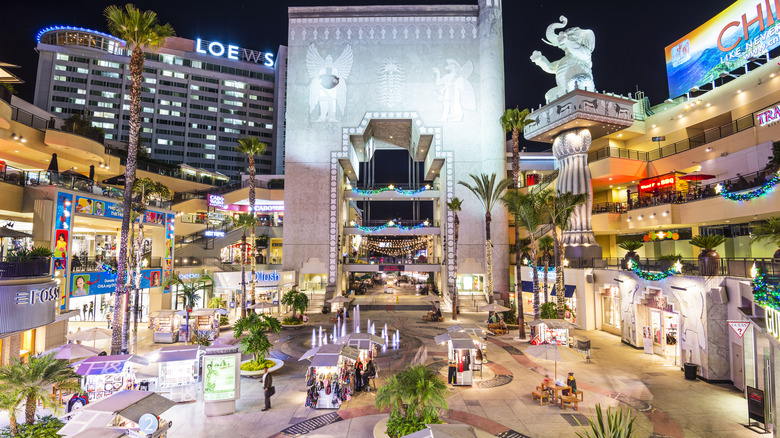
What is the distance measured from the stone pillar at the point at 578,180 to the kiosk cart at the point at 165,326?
96.9 feet

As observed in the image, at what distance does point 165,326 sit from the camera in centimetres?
2583

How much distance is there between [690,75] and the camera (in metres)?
32.9

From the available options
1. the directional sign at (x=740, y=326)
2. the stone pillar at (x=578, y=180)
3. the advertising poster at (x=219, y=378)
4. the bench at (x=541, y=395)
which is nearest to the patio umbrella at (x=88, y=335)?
the advertising poster at (x=219, y=378)

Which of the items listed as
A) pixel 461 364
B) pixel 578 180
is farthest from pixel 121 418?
pixel 578 180

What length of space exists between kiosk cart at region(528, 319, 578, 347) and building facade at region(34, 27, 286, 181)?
279 feet

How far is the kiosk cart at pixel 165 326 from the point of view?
24812 millimetres

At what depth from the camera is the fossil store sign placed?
1479cm

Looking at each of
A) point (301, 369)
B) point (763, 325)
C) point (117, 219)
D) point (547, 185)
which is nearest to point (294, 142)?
point (117, 219)

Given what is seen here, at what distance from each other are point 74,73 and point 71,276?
90.7 metres

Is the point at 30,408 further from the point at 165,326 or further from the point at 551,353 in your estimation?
the point at 165,326

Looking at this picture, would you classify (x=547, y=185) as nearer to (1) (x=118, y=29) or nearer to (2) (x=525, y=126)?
(2) (x=525, y=126)

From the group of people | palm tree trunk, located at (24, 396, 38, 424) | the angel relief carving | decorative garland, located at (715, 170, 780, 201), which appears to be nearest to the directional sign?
decorative garland, located at (715, 170, 780, 201)

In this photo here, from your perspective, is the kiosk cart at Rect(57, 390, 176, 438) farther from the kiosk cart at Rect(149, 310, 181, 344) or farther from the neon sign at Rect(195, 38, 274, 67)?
the neon sign at Rect(195, 38, 274, 67)

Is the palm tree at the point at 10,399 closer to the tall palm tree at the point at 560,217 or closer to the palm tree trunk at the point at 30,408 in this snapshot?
the palm tree trunk at the point at 30,408
